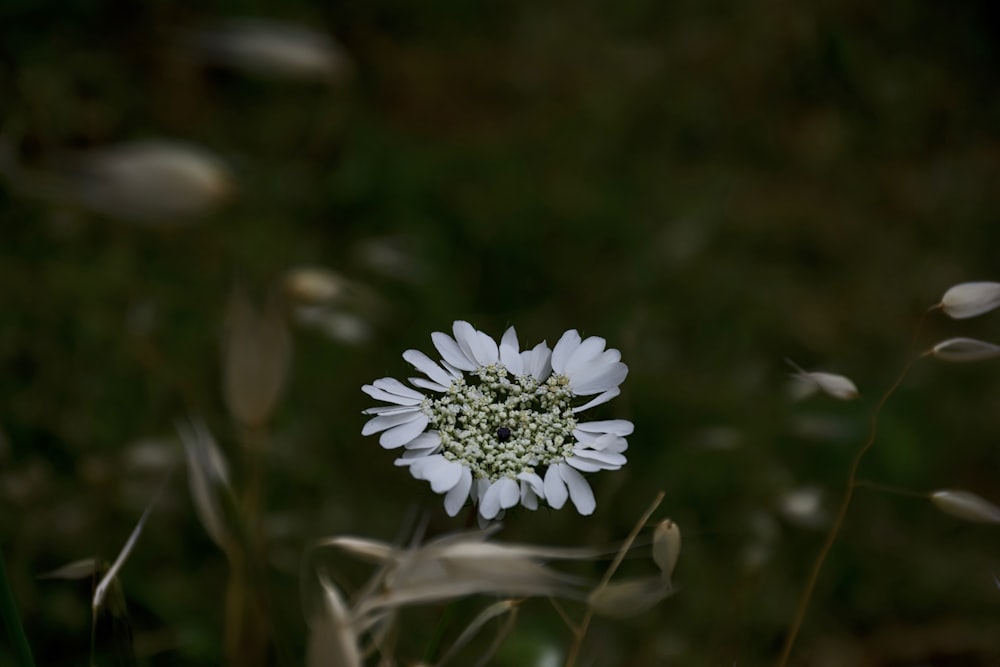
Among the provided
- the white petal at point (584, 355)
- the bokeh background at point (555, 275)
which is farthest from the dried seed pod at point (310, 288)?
the white petal at point (584, 355)

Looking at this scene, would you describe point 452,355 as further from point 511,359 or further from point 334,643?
point 334,643

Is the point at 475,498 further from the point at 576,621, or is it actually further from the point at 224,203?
the point at 576,621

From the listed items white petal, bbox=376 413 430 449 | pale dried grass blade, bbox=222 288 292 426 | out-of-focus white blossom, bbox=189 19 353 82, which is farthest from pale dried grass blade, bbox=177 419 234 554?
out-of-focus white blossom, bbox=189 19 353 82

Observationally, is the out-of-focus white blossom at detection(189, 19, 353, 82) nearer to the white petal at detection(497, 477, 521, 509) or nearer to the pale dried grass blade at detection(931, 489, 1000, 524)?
the white petal at detection(497, 477, 521, 509)

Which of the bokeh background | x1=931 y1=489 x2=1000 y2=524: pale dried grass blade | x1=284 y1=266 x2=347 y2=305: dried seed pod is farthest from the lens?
the bokeh background

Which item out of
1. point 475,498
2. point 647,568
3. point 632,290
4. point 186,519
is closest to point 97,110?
point 186,519

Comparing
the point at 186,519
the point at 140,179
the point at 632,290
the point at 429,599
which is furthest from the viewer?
the point at 632,290
